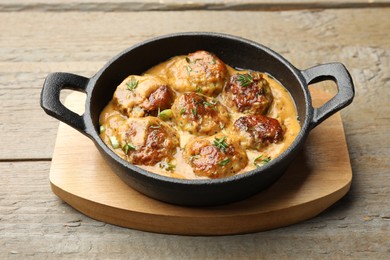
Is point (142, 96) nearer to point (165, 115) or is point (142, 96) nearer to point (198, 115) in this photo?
point (165, 115)

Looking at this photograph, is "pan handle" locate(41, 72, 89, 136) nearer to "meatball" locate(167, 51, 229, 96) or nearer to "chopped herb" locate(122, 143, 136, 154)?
"chopped herb" locate(122, 143, 136, 154)

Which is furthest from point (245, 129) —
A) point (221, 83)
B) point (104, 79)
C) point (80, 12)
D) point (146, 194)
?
point (80, 12)

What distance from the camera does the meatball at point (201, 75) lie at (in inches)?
138

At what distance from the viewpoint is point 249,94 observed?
11.3ft

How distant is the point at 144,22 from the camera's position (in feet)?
14.9

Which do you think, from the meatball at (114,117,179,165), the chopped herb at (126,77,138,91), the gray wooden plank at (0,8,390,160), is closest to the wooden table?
the gray wooden plank at (0,8,390,160)

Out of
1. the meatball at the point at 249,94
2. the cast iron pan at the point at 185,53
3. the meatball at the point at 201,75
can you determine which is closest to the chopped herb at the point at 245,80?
the meatball at the point at 249,94

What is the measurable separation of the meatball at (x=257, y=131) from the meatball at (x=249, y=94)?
0.37 ft

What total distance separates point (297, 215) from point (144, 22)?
1.89 m

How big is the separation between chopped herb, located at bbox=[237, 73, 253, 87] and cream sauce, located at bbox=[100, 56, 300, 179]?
155 millimetres

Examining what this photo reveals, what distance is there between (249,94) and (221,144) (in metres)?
0.40


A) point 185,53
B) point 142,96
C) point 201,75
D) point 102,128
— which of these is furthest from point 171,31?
point 102,128

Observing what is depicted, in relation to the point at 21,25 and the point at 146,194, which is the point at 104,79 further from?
the point at 21,25

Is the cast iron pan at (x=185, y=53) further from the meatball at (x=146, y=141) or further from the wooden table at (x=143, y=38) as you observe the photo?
the wooden table at (x=143, y=38)
